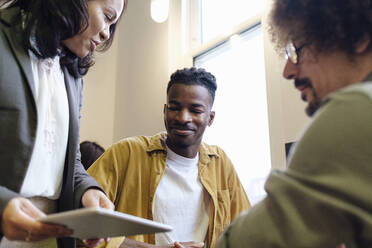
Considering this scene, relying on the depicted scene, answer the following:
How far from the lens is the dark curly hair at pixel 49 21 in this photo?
2.89 ft

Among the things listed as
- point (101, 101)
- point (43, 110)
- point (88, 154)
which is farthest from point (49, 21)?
point (101, 101)

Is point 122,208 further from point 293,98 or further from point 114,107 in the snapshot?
point 114,107

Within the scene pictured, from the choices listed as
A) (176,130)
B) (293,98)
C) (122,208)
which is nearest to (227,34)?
(293,98)

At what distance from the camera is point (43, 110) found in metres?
0.90

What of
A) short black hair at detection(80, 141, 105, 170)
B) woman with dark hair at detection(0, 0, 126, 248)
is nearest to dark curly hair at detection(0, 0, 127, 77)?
woman with dark hair at detection(0, 0, 126, 248)

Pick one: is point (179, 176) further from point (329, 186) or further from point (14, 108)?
point (329, 186)

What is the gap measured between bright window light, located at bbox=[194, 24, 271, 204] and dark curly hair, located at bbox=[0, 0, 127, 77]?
124 centimetres

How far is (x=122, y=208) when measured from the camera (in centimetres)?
149

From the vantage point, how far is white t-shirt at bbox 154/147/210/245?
144cm

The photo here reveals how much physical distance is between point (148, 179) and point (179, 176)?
0.43ft

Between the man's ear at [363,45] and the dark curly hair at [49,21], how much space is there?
2.11ft

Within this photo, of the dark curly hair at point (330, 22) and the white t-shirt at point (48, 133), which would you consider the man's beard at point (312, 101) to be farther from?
the white t-shirt at point (48, 133)

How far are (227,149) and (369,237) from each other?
1712 millimetres

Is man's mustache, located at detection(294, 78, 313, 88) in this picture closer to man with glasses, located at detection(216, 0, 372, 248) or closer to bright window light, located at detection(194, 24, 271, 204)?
man with glasses, located at detection(216, 0, 372, 248)
